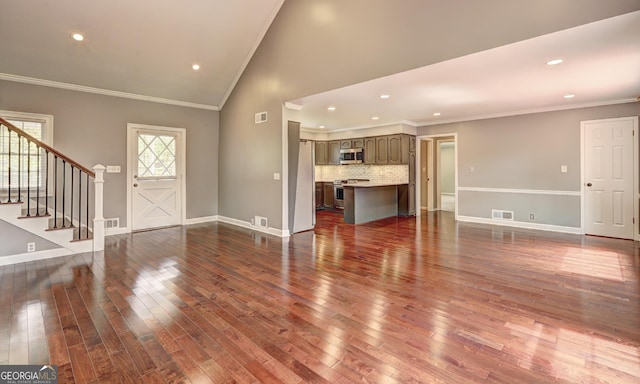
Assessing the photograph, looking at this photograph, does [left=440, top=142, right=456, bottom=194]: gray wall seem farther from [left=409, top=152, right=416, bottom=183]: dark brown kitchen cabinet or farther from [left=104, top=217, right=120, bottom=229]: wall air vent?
[left=104, top=217, right=120, bottom=229]: wall air vent

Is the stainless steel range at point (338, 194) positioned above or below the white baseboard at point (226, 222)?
above

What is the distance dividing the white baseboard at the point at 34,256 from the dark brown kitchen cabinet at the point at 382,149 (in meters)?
7.02

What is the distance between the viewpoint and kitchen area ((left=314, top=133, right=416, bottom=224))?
7363 mm

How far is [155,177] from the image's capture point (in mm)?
6676

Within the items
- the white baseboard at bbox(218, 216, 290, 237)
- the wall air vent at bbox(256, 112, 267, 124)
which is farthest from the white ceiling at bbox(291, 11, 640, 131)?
the white baseboard at bbox(218, 216, 290, 237)

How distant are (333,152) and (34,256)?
24.4 feet

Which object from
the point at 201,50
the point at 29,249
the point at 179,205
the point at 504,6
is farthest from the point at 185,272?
the point at 504,6

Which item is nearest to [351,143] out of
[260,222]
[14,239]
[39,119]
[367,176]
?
[367,176]

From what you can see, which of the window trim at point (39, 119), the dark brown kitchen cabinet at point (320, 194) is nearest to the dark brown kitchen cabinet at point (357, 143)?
the dark brown kitchen cabinet at point (320, 194)

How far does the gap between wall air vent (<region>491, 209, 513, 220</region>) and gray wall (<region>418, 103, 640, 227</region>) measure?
0.08m

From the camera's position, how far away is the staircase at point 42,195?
4.20 metres

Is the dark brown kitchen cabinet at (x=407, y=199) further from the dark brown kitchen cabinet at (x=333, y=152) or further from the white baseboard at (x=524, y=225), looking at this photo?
the dark brown kitchen cabinet at (x=333, y=152)

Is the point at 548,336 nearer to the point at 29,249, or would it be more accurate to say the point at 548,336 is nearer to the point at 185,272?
the point at 185,272

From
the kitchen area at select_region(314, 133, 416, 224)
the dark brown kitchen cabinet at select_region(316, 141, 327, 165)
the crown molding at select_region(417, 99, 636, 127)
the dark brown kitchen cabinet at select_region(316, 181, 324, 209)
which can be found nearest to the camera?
the crown molding at select_region(417, 99, 636, 127)
